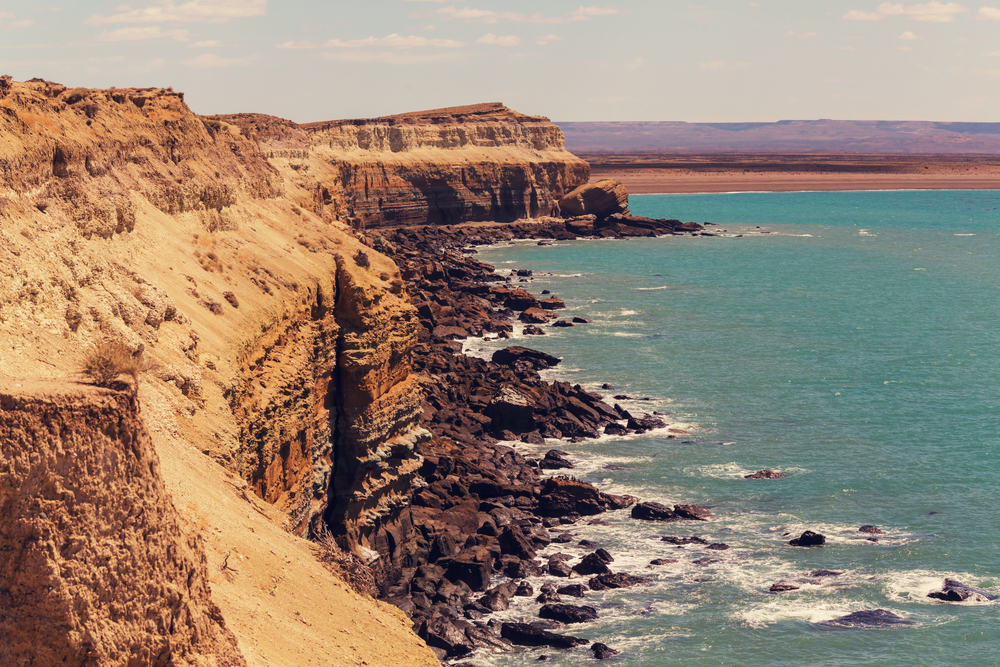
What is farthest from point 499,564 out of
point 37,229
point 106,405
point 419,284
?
point 419,284

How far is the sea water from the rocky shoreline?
809 millimetres

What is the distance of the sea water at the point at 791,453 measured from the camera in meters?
30.1

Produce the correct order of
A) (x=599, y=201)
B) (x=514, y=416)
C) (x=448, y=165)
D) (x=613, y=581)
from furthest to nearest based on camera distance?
(x=599, y=201), (x=448, y=165), (x=514, y=416), (x=613, y=581)

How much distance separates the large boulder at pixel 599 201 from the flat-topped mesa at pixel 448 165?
282 cm

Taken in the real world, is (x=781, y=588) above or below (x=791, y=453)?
below

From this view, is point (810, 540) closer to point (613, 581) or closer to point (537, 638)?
point (613, 581)

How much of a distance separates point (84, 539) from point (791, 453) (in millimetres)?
40941

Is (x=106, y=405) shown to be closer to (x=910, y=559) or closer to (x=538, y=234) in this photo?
(x=910, y=559)

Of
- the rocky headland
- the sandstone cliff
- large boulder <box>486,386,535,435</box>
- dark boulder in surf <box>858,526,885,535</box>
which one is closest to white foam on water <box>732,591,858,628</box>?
the rocky headland

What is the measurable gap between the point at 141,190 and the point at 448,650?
15.5 m

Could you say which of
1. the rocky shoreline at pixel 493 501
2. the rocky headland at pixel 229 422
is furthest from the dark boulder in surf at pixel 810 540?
the rocky headland at pixel 229 422

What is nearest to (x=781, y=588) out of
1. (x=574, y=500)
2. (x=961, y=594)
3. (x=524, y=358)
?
(x=961, y=594)

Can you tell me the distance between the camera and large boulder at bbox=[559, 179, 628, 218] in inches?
5586

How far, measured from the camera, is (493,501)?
1538 inches
